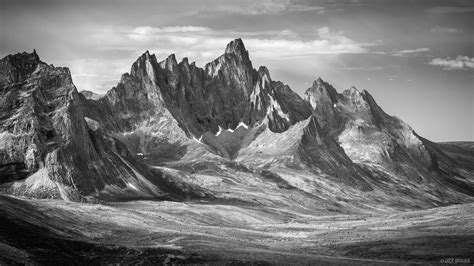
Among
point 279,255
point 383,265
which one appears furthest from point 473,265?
point 279,255

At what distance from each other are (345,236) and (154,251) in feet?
181

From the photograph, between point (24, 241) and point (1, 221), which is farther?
point (1, 221)

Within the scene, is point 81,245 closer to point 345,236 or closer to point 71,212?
point 71,212

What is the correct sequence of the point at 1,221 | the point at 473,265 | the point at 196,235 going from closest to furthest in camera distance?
the point at 473,265, the point at 1,221, the point at 196,235

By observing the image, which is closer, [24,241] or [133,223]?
[24,241]

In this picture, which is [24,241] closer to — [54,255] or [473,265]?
[54,255]

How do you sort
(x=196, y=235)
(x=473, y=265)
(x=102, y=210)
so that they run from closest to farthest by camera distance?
(x=473, y=265)
(x=196, y=235)
(x=102, y=210)

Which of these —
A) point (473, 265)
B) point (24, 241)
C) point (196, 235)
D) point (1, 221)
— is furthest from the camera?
point (196, 235)

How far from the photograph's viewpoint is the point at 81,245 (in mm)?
132875

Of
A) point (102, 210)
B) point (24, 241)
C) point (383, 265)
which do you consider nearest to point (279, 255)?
point (383, 265)

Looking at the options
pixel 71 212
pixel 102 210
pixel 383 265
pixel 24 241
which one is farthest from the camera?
pixel 102 210

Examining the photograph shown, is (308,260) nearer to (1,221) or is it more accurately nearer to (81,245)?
(81,245)

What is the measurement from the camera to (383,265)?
11669 cm

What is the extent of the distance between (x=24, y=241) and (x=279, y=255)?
4453 cm
